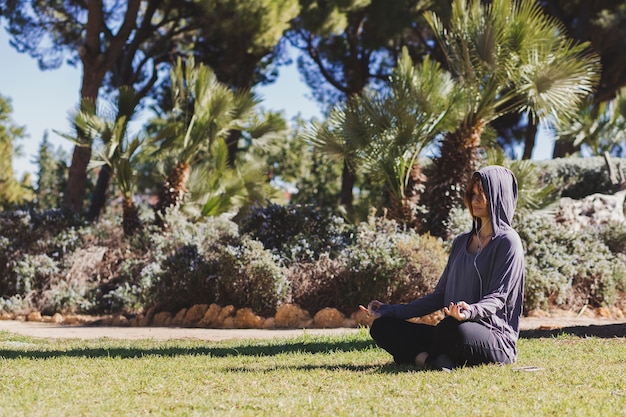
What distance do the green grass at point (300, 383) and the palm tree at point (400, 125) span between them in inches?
216

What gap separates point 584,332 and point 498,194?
3172mm

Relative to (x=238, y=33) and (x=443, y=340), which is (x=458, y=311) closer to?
(x=443, y=340)

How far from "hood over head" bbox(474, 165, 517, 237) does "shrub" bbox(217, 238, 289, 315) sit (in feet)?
16.2

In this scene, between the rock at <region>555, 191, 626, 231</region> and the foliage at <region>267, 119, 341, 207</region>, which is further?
the foliage at <region>267, 119, 341, 207</region>

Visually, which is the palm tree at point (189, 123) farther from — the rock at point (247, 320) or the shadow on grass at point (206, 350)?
the shadow on grass at point (206, 350)

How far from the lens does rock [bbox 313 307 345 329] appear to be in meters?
8.77

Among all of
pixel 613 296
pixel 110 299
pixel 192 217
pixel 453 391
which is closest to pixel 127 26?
pixel 192 217

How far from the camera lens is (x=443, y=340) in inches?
182

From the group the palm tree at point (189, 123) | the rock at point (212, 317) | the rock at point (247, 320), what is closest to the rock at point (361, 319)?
the rock at point (247, 320)

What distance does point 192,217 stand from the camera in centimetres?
1332

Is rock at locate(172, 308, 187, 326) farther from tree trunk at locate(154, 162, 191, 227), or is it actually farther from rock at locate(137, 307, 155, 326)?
tree trunk at locate(154, 162, 191, 227)

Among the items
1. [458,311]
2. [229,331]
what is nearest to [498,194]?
[458,311]

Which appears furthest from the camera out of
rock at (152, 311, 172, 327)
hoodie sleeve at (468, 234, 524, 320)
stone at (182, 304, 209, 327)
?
rock at (152, 311, 172, 327)

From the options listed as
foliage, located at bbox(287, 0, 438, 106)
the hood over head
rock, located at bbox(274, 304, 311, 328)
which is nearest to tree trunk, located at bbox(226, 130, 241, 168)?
foliage, located at bbox(287, 0, 438, 106)
